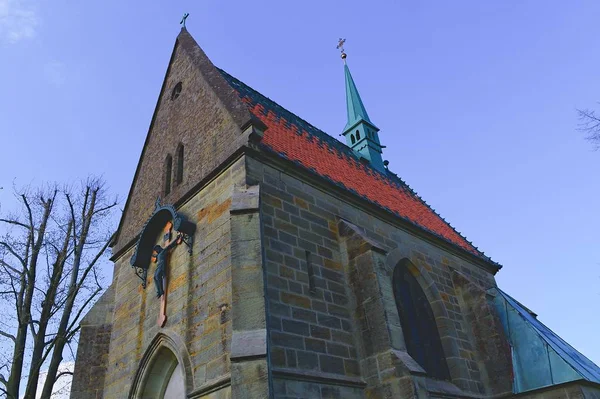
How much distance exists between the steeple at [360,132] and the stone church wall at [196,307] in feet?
31.5

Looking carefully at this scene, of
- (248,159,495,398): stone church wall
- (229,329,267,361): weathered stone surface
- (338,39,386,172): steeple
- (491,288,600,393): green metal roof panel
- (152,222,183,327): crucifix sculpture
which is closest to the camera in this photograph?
Result: (229,329,267,361): weathered stone surface

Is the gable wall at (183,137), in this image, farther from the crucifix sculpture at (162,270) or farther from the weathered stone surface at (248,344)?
the weathered stone surface at (248,344)

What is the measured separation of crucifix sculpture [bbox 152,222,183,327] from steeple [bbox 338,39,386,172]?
31.5ft

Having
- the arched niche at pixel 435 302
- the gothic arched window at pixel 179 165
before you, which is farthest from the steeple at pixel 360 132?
the gothic arched window at pixel 179 165

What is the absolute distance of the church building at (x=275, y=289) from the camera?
23.6 feet

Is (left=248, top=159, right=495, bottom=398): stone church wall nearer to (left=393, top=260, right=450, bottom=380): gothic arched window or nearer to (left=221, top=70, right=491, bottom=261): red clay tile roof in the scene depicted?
(left=393, top=260, right=450, bottom=380): gothic arched window

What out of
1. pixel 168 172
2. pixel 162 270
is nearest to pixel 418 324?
pixel 162 270

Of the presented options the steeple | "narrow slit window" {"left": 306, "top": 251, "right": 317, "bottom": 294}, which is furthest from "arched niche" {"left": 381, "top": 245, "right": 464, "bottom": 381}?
the steeple

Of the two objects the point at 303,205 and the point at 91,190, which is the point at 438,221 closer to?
the point at 303,205

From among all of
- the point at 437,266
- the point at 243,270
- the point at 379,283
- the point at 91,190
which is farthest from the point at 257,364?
the point at 91,190

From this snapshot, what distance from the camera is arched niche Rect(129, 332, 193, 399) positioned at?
8602mm

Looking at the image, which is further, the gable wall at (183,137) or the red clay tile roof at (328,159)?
the red clay tile roof at (328,159)

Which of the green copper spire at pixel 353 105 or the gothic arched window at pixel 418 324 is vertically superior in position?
the green copper spire at pixel 353 105

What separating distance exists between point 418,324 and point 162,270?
584 cm
